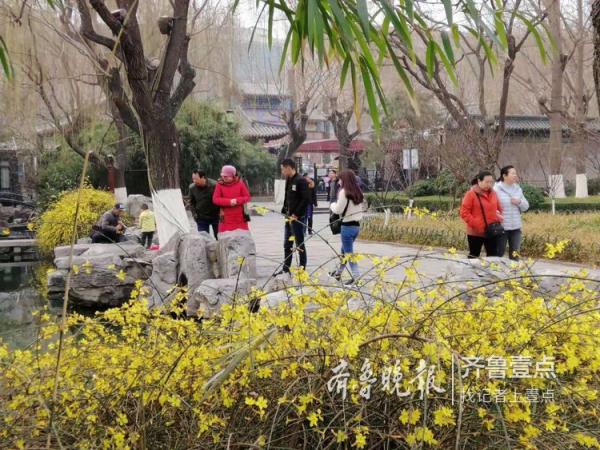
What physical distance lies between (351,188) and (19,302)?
186 inches

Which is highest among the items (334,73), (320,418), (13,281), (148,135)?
(334,73)

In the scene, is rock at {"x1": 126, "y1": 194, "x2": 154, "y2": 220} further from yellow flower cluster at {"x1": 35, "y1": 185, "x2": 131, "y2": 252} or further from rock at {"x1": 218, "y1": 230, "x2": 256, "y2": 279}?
rock at {"x1": 218, "y1": 230, "x2": 256, "y2": 279}

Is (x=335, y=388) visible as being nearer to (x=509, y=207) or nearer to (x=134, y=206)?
(x=509, y=207)

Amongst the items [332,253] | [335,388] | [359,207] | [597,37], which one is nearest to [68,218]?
[332,253]

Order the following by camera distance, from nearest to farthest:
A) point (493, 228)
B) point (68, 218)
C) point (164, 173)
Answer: point (493, 228) → point (164, 173) → point (68, 218)

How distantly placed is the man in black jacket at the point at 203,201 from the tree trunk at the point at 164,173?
657 mm

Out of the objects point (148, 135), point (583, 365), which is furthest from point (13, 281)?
point (583, 365)

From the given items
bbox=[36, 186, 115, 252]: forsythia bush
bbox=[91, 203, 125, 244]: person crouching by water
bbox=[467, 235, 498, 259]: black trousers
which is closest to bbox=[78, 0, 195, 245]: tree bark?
bbox=[91, 203, 125, 244]: person crouching by water

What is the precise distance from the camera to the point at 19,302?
8.71m

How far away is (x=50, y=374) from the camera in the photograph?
2.32 m

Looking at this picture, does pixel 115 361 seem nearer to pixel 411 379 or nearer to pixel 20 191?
pixel 411 379

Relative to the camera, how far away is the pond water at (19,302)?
20.7 feet

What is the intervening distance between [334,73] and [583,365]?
62.6 feet

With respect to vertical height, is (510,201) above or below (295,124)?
below
